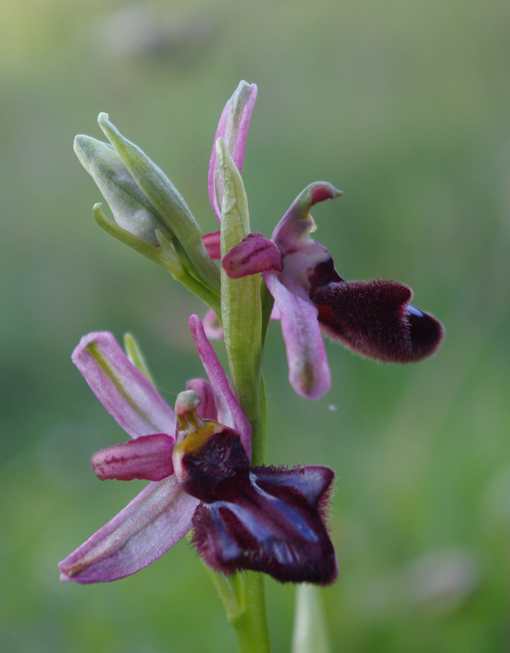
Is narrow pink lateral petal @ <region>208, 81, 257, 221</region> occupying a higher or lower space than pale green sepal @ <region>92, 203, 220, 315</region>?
higher

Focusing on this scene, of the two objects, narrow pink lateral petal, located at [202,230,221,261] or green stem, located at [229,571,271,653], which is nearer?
green stem, located at [229,571,271,653]

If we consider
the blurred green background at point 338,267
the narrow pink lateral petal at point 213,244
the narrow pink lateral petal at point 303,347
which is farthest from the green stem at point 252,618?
the blurred green background at point 338,267

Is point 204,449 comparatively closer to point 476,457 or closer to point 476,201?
point 476,457

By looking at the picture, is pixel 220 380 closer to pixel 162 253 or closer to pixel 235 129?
pixel 162 253

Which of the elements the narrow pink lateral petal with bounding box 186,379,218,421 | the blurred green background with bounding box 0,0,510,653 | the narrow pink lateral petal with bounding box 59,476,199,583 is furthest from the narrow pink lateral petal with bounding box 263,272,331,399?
the blurred green background with bounding box 0,0,510,653

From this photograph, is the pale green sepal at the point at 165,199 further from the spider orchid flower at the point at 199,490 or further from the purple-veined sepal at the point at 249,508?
the purple-veined sepal at the point at 249,508

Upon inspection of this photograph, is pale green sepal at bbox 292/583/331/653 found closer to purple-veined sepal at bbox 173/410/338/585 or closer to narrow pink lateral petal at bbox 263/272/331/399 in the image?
purple-veined sepal at bbox 173/410/338/585

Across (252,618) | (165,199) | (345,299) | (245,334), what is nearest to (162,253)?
(165,199)
